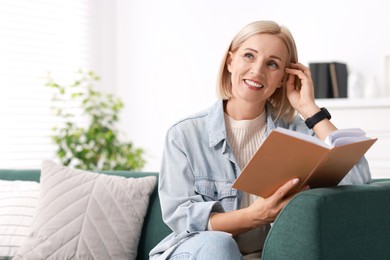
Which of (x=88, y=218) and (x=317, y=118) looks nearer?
(x=317, y=118)

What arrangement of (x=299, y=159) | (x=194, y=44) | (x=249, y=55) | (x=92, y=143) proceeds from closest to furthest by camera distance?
(x=299, y=159)
(x=249, y=55)
(x=92, y=143)
(x=194, y=44)

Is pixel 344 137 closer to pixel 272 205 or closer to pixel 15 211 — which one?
pixel 272 205

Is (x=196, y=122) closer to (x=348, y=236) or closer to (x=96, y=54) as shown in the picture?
(x=348, y=236)

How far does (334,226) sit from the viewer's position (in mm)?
2117

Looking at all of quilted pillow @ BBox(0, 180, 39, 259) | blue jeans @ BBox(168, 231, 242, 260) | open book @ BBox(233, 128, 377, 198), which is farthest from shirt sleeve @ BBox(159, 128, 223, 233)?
quilted pillow @ BBox(0, 180, 39, 259)

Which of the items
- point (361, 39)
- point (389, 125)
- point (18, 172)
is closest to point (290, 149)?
point (18, 172)

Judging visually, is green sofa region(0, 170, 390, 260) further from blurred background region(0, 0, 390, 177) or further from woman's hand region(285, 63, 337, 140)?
blurred background region(0, 0, 390, 177)

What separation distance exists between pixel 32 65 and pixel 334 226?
3620mm

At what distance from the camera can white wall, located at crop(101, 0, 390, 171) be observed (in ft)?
16.2

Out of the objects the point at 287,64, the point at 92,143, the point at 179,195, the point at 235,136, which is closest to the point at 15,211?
the point at 179,195

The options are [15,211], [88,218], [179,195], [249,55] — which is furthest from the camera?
[15,211]

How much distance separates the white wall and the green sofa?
9.05 feet

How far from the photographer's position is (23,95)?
5195mm

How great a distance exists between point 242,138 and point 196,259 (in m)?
0.58
